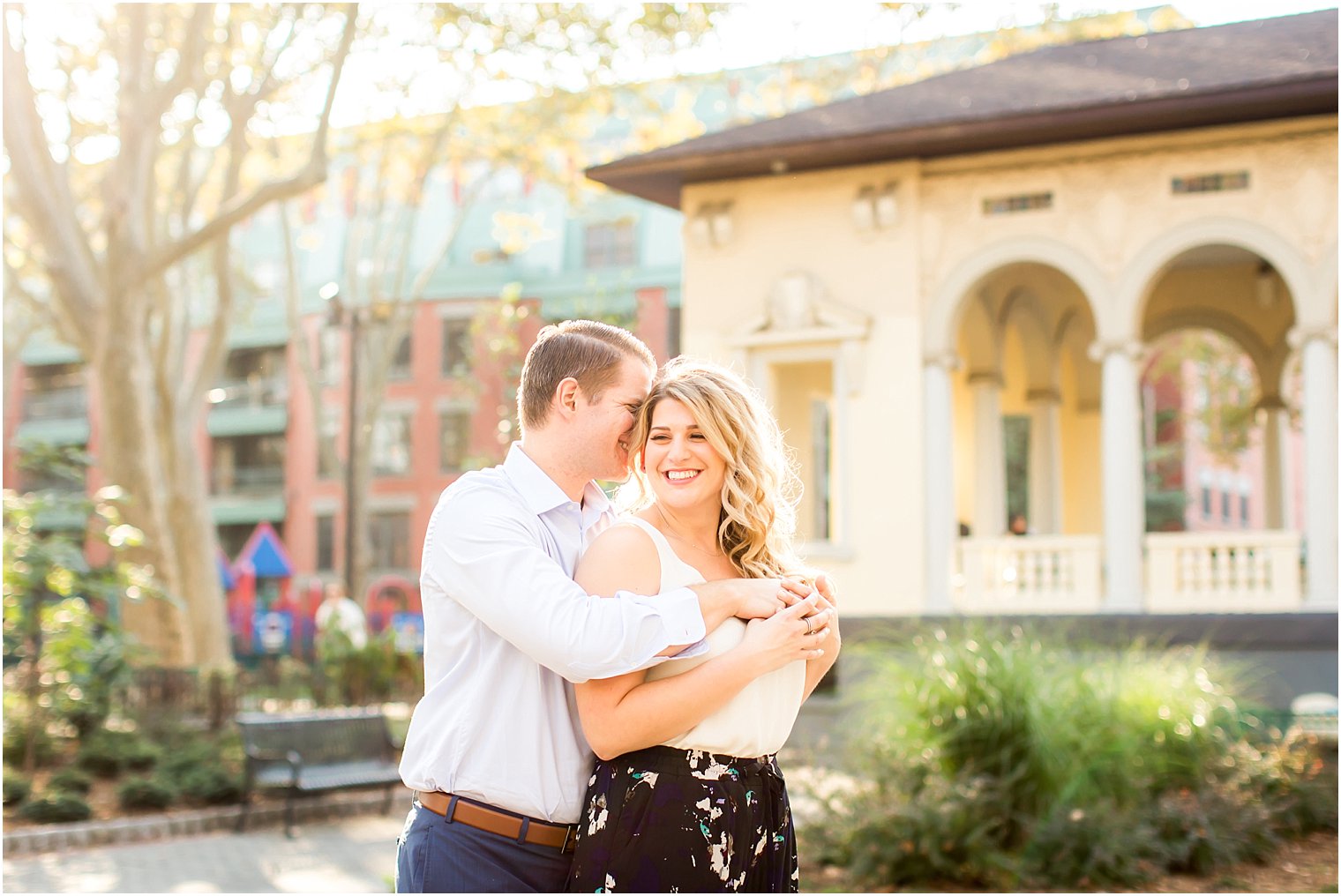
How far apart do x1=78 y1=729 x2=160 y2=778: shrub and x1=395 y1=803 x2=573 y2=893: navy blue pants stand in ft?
36.3

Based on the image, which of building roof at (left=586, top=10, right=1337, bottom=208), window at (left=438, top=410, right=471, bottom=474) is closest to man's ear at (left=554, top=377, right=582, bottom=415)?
building roof at (left=586, top=10, right=1337, bottom=208)

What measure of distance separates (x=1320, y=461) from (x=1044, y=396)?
7.34 metres

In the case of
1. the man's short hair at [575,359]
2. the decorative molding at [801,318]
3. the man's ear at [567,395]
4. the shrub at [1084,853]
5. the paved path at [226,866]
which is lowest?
the paved path at [226,866]

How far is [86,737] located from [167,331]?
9801 millimetres

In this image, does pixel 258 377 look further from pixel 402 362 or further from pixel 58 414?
pixel 58 414

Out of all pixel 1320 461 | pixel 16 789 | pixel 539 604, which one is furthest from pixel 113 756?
pixel 1320 461

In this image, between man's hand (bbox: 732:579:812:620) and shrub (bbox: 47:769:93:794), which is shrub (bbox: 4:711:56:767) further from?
man's hand (bbox: 732:579:812:620)

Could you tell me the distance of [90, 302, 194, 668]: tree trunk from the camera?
708 inches

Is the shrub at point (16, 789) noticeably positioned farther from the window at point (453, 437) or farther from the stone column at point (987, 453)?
the window at point (453, 437)

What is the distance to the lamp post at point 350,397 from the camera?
2208 cm

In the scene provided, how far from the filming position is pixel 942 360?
1761 centimetres

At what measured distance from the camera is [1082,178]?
17156 millimetres

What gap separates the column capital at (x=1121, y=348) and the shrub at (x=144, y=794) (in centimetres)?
1117

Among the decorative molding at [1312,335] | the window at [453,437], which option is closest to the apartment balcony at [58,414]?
the window at [453,437]
